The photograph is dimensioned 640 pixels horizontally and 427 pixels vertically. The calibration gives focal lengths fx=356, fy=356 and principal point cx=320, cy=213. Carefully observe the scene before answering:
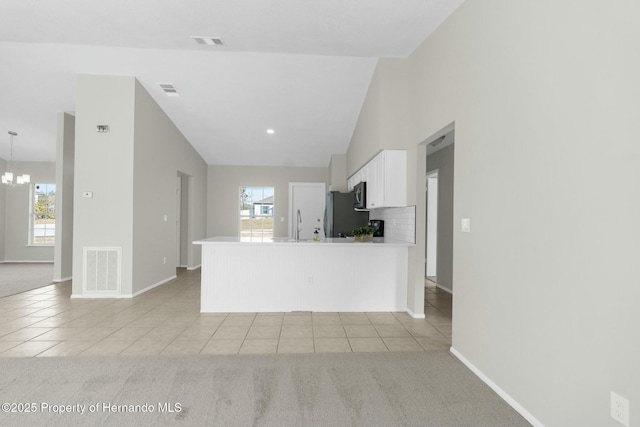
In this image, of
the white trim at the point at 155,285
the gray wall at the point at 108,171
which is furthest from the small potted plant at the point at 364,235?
the white trim at the point at 155,285

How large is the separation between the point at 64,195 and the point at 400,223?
5.90 m

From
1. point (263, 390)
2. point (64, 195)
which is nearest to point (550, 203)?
point (263, 390)

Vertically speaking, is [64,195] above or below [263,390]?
above

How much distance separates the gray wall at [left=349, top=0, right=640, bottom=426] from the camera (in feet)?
5.08

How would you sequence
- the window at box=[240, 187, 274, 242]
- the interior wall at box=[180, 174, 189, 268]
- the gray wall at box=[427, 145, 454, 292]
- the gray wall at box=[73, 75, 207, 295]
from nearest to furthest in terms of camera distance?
the gray wall at box=[73, 75, 207, 295] → the gray wall at box=[427, 145, 454, 292] → the interior wall at box=[180, 174, 189, 268] → the window at box=[240, 187, 274, 242]

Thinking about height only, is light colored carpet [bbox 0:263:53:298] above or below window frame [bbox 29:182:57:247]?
below

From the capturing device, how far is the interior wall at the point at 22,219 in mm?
9055

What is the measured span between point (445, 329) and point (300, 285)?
1.78 meters

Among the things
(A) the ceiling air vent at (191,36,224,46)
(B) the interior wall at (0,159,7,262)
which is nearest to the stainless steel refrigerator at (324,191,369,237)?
(A) the ceiling air vent at (191,36,224,46)

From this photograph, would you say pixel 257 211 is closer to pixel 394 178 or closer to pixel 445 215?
pixel 445 215

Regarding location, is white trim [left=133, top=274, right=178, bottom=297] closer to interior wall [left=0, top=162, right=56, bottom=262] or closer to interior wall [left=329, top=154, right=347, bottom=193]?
interior wall [left=329, top=154, right=347, bottom=193]

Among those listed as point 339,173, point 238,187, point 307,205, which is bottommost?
point 307,205

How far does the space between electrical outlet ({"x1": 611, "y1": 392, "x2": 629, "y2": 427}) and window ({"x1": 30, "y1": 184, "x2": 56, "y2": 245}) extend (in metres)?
11.2

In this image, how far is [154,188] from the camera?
19.6ft
